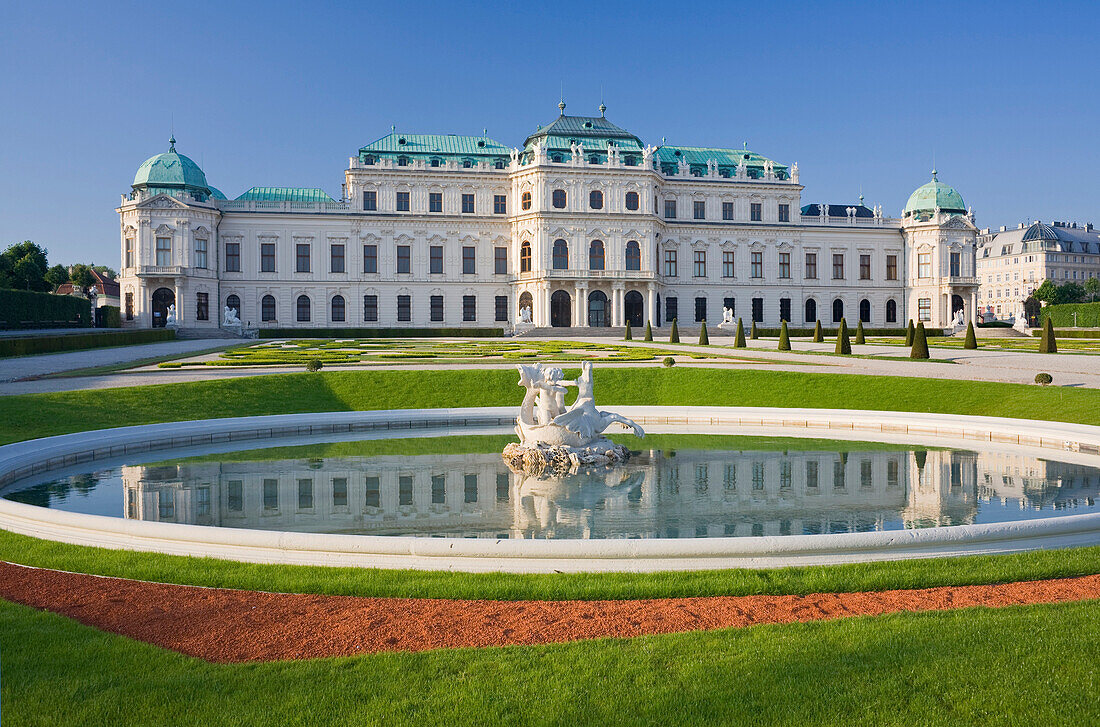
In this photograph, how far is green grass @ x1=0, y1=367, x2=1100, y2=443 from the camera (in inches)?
734

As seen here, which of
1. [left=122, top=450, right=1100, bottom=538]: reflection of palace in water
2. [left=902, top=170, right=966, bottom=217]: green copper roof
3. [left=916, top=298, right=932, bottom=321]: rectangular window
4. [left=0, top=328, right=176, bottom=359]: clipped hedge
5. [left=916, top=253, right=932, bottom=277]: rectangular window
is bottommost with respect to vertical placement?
[left=122, top=450, right=1100, bottom=538]: reflection of palace in water

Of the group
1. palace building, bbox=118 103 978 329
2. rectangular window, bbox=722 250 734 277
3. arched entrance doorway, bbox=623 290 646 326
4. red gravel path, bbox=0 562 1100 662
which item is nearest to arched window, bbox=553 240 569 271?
palace building, bbox=118 103 978 329

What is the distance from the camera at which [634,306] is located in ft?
217

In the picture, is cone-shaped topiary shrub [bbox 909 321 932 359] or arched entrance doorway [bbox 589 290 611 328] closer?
cone-shaped topiary shrub [bbox 909 321 932 359]

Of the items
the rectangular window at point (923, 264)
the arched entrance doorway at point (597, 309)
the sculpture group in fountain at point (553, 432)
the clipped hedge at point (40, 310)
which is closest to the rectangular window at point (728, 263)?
the arched entrance doorway at point (597, 309)

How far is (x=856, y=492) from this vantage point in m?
12.3

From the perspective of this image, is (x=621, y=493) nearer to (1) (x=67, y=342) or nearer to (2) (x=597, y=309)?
(1) (x=67, y=342)

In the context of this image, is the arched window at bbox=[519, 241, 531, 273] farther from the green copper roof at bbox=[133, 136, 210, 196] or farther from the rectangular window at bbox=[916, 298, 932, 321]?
the rectangular window at bbox=[916, 298, 932, 321]

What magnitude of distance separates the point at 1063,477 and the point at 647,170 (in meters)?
54.5

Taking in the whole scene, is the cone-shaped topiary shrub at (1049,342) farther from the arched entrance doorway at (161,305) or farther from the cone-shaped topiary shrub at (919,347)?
the arched entrance doorway at (161,305)

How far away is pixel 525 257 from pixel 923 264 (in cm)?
3684

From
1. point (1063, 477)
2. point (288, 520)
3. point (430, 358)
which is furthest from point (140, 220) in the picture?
point (1063, 477)

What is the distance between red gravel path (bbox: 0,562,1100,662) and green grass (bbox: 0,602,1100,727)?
1.07ft

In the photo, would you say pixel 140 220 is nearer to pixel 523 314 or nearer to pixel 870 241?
pixel 523 314
